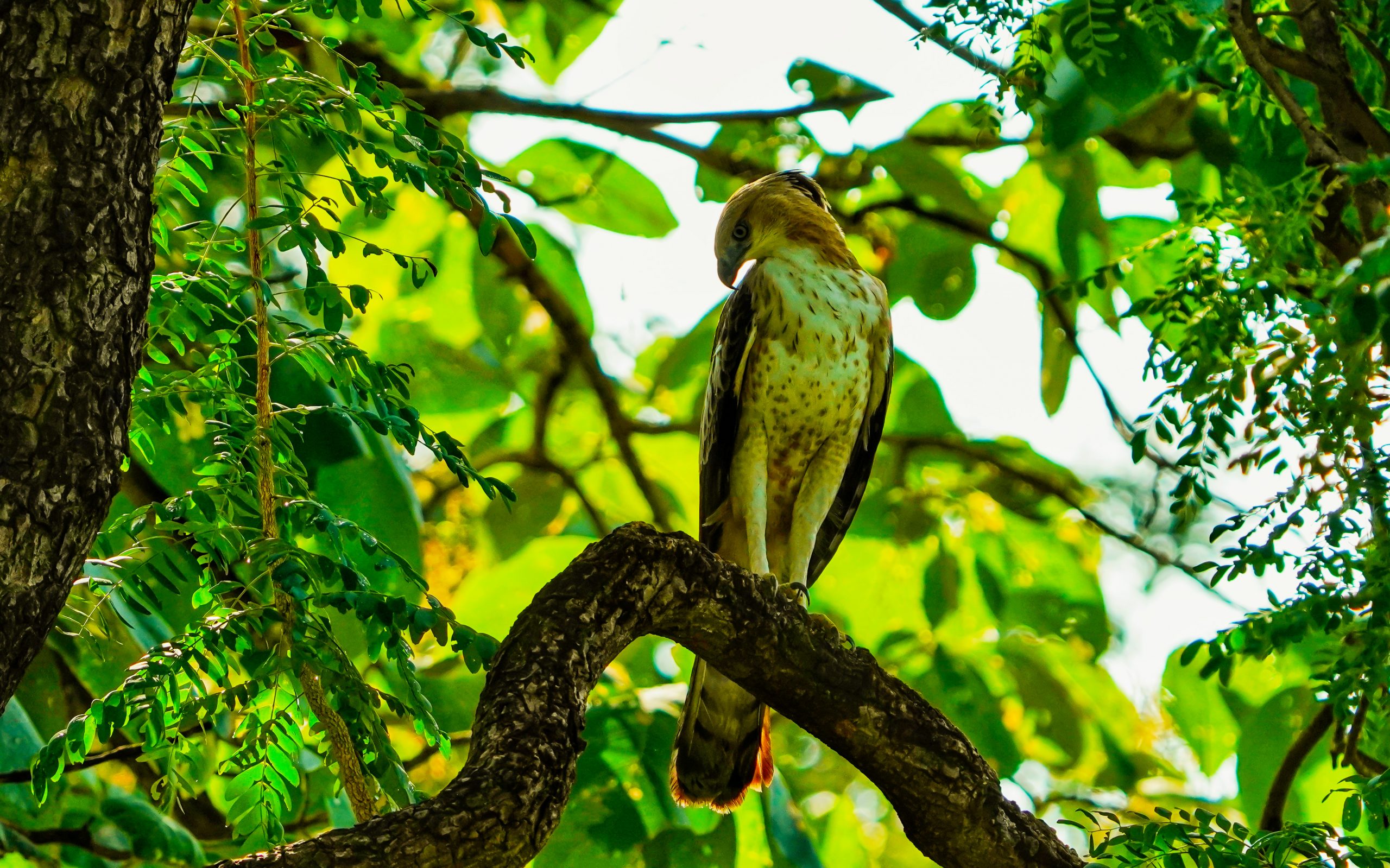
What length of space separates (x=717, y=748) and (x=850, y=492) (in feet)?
3.65

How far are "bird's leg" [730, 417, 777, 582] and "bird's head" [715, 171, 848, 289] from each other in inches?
28.2

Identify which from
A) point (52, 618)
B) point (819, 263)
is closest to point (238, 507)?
point (52, 618)

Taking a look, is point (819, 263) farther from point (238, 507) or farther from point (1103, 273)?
point (238, 507)

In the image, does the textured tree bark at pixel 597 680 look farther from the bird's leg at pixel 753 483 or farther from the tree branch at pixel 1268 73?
the tree branch at pixel 1268 73

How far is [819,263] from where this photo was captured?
416 cm

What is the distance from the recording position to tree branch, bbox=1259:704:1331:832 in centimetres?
353

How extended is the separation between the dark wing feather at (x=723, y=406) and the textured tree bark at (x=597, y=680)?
3.49 feet

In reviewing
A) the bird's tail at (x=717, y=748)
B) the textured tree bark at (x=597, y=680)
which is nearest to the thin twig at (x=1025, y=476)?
the bird's tail at (x=717, y=748)

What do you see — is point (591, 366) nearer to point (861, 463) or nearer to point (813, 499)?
point (861, 463)

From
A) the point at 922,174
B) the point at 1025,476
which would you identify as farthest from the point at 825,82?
the point at 1025,476

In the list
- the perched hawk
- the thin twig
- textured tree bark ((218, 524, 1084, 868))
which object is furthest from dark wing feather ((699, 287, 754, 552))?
the thin twig

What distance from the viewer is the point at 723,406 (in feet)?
13.1

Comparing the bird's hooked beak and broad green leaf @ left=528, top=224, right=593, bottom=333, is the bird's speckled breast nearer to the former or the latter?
the bird's hooked beak

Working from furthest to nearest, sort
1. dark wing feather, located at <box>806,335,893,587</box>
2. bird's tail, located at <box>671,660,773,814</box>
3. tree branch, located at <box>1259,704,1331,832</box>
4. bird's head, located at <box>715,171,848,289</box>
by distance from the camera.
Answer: bird's head, located at <box>715,171,848,289</box>
dark wing feather, located at <box>806,335,893,587</box>
bird's tail, located at <box>671,660,773,814</box>
tree branch, located at <box>1259,704,1331,832</box>
